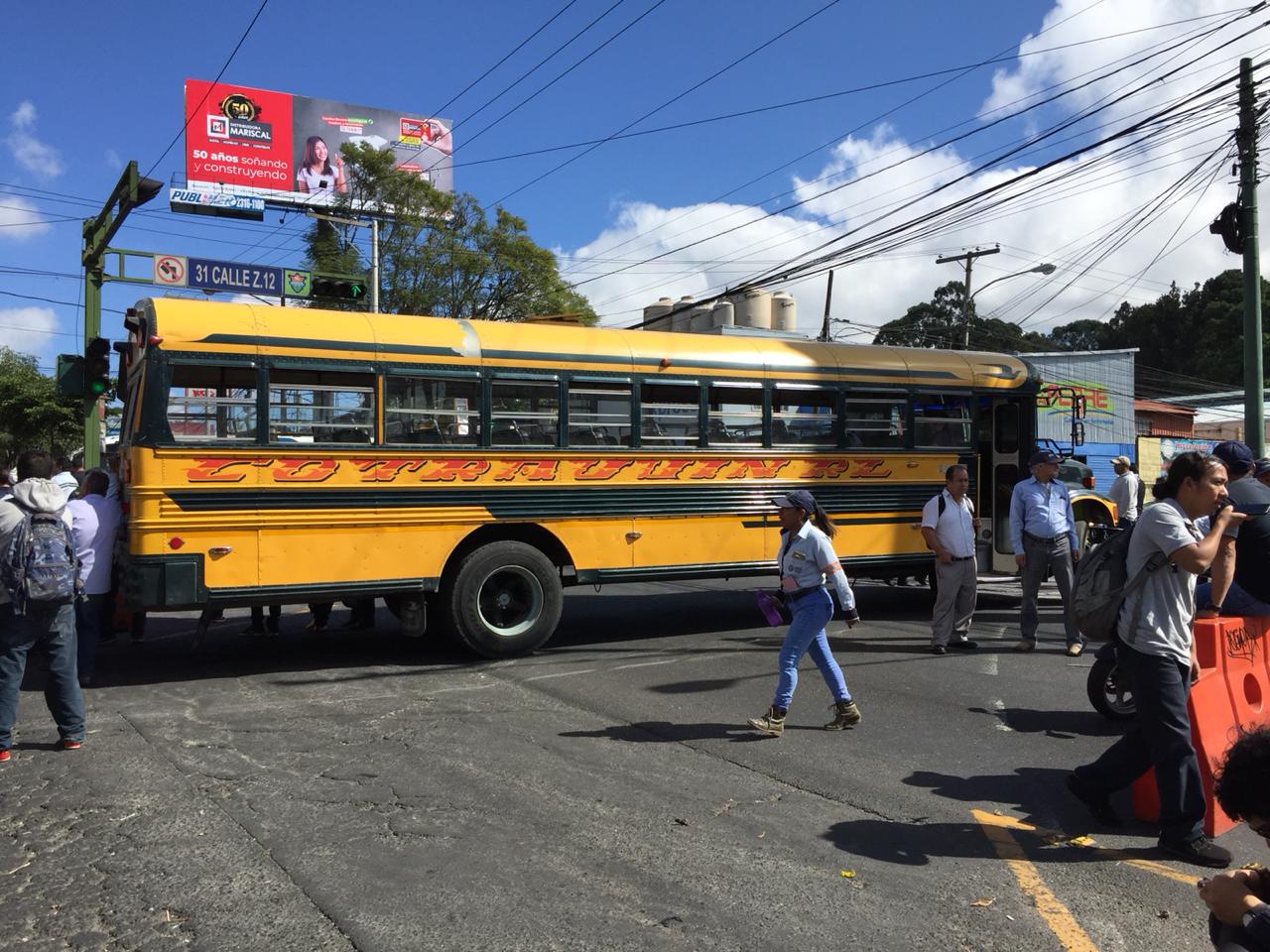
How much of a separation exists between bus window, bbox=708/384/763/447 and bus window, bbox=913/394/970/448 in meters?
2.15

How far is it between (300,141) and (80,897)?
146 ft

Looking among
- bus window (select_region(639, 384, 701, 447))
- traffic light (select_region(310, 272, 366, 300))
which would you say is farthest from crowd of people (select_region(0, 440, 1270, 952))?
traffic light (select_region(310, 272, 366, 300))

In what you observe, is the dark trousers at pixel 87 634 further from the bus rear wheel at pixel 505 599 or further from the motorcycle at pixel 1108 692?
the motorcycle at pixel 1108 692

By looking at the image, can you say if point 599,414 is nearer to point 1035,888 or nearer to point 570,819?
point 570,819

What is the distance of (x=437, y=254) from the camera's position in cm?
2848

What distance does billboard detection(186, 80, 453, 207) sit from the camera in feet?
132

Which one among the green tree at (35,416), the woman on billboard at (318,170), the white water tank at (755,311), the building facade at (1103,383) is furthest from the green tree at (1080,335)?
the green tree at (35,416)

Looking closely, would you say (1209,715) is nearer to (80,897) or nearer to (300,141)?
(80,897)

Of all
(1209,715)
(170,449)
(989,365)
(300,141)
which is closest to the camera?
(1209,715)

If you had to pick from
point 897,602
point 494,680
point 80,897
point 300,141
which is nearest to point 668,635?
point 494,680

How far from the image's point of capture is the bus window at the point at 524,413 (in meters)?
8.72

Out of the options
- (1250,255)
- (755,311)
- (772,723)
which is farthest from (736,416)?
(755,311)

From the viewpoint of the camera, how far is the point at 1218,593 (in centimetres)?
470

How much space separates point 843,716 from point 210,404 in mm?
5382
